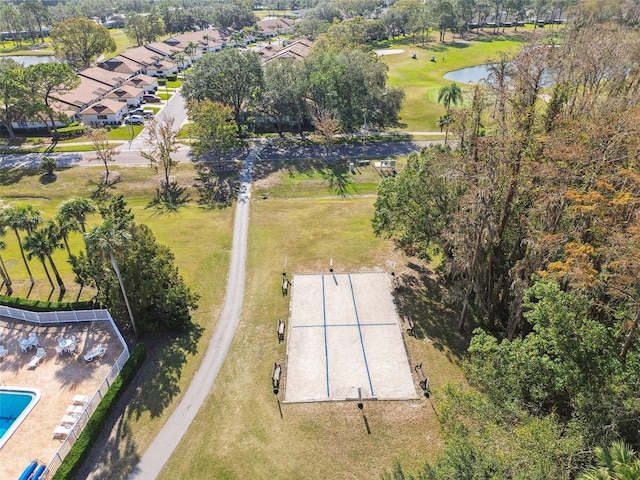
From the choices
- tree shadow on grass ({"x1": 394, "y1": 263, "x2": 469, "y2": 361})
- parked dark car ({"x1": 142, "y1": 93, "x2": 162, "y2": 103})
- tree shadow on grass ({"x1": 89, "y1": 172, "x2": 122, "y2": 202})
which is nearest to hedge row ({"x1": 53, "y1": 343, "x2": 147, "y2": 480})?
tree shadow on grass ({"x1": 394, "y1": 263, "x2": 469, "y2": 361})

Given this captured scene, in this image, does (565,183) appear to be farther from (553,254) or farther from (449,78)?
(449,78)

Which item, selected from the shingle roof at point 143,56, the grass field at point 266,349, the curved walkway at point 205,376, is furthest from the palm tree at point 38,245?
the shingle roof at point 143,56

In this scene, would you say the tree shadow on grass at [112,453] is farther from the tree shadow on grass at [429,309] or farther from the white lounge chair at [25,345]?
the tree shadow on grass at [429,309]

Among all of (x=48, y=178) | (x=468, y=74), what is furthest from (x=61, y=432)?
(x=468, y=74)

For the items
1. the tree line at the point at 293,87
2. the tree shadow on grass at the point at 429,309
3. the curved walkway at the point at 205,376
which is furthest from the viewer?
the tree line at the point at 293,87

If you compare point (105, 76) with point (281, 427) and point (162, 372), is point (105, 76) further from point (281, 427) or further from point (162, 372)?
point (281, 427)

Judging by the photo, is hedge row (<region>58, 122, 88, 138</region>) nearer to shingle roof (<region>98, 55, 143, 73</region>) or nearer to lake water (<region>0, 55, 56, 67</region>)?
shingle roof (<region>98, 55, 143, 73</region>)

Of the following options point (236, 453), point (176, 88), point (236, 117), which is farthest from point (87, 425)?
point (176, 88)
